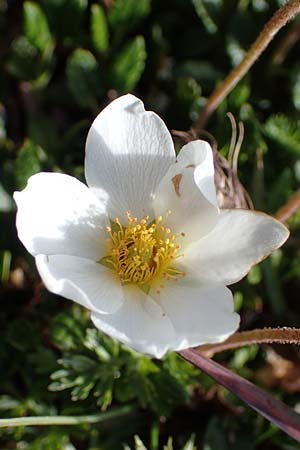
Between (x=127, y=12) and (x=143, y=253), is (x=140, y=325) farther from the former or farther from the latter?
(x=127, y=12)

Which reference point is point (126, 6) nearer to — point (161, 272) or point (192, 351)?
point (161, 272)

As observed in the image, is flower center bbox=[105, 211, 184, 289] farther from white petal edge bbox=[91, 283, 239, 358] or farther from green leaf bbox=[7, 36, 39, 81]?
green leaf bbox=[7, 36, 39, 81]

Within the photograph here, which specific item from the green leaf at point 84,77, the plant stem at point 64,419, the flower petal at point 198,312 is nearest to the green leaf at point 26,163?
the green leaf at point 84,77

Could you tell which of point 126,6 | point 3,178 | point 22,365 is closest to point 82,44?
point 126,6

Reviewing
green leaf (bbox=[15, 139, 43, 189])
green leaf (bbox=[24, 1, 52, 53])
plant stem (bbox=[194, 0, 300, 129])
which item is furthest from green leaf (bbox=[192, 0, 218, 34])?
green leaf (bbox=[15, 139, 43, 189])

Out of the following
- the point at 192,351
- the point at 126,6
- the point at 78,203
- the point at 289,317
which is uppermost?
the point at 126,6

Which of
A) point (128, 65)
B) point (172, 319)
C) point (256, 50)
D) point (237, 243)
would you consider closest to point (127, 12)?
point (128, 65)

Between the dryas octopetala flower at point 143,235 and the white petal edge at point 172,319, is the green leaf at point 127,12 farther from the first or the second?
the white petal edge at point 172,319
